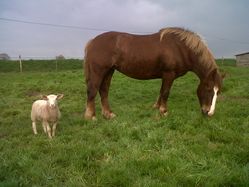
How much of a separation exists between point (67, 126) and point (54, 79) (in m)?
11.7

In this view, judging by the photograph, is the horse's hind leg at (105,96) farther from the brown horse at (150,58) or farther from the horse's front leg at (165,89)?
the horse's front leg at (165,89)

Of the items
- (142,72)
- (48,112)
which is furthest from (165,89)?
(48,112)

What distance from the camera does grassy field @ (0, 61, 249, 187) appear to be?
5.23 metres

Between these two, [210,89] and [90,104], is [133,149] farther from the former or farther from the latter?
[210,89]

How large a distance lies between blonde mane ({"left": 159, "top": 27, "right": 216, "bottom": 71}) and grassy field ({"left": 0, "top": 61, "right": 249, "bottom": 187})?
4.72 feet

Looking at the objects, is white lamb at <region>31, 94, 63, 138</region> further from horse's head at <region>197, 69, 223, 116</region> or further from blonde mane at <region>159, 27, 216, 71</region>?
horse's head at <region>197, 69, 223, 116</region>

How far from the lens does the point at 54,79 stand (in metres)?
20.4

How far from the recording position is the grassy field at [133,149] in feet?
17.2

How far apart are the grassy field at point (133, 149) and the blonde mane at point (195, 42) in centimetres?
144

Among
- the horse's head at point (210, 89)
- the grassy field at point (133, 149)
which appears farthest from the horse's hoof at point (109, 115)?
the horse's head at point (210, 89)

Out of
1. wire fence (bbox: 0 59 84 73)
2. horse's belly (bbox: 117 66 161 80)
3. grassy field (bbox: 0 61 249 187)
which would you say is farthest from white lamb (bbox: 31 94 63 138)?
wire fence (bbox: 0 59 84 73)

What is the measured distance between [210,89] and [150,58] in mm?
1793

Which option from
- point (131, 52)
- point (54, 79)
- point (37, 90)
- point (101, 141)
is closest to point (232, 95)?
point (131, 52)

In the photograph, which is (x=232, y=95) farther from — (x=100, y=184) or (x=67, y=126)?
(x=100, y=184)
